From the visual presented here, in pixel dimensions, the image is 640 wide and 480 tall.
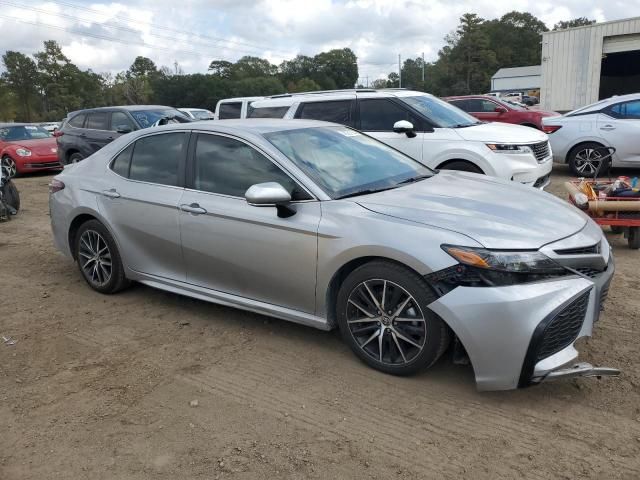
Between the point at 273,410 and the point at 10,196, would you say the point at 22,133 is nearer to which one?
the point at 10,196

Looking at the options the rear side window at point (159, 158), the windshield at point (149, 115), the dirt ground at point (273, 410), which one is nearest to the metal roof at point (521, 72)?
the windshield at point (149, 115)

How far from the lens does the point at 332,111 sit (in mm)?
8141

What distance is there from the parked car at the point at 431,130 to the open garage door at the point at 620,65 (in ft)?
62.4

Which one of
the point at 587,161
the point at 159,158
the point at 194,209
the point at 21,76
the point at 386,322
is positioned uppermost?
the point at 21,76

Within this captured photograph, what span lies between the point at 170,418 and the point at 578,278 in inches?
96.7

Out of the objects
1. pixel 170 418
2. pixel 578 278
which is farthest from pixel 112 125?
pixel 578 278

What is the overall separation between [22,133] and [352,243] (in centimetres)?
1523

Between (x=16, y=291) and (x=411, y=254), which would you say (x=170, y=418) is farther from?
(x=16, y=291)

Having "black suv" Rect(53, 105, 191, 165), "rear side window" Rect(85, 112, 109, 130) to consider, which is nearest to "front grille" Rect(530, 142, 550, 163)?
"black suv" Rect(53, 105, 191, 165)

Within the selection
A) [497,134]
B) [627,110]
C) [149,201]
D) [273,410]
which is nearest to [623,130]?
[627,110]

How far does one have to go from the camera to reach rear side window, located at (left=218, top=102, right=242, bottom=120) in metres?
9.80

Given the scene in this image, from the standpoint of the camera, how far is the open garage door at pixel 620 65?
2336 cm

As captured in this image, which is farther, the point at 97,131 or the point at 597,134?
the point at 97,131

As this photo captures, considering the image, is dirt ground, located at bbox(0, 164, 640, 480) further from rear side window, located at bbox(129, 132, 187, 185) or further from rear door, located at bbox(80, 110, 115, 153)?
rear door, located at bbox(80, 110, 115, 153)
